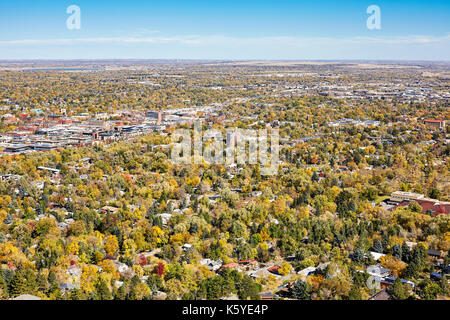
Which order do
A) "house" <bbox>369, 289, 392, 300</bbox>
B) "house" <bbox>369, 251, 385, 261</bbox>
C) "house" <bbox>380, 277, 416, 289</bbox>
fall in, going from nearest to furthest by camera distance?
"house" <bbox>369, 289, 392, 300</bbox> < "house" <bbox>380, 277, 416, 289</bbox> < "house" <bbox>369, 251, 385, 261</bbox>

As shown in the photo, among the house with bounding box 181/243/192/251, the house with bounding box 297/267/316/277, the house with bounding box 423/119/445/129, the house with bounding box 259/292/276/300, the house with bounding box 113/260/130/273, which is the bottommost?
the house with bounding box 259/292/276/300

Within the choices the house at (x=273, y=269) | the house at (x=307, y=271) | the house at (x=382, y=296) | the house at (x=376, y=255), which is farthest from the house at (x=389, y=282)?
the house at (x=273, y=269)

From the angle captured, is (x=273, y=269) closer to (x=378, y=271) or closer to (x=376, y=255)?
(x=378, y=271)

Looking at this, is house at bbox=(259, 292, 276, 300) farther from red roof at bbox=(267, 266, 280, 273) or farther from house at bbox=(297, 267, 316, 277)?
red roof at bbox=(267, 266, 280, 273)

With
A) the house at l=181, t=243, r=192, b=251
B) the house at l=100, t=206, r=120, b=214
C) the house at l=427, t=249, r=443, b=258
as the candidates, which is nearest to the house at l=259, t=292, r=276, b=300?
the house at l=181, t=243, r=192, b=251

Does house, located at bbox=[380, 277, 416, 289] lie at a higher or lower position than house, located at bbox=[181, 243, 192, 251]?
lower

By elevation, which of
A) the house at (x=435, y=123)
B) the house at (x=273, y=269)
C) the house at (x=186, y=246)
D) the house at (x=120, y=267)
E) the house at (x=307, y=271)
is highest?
the house at (x=435, y=123)

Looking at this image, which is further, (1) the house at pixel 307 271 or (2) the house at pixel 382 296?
(1) the house at pixel 307 271

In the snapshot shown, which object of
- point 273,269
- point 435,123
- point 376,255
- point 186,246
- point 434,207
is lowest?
point 273,269

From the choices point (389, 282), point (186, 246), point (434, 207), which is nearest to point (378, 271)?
point (389, 282)

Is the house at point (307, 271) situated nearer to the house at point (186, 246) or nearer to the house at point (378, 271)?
the house at point (378, 271)
